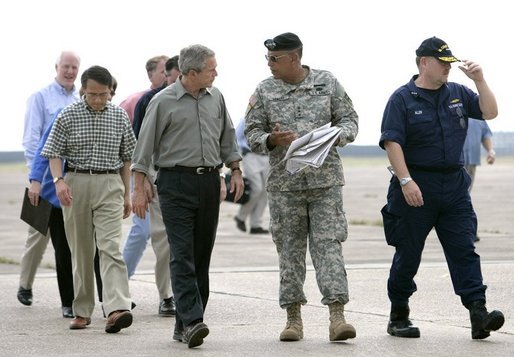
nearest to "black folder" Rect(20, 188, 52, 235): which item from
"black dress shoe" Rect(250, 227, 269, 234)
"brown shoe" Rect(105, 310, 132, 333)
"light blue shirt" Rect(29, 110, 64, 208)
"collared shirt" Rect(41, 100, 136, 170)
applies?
"light blue shirt" Rect(29, 110, 64, 208)

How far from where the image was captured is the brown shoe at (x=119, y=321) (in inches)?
369

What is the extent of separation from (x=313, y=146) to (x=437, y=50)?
3.30ft

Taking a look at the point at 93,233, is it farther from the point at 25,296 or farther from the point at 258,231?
the point at 258,231

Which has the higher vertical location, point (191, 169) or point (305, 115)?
point (305, 115)

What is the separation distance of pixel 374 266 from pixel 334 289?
17.1 feet

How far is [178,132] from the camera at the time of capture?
900 cm

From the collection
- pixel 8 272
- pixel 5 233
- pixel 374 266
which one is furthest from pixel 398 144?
pixel 5 233

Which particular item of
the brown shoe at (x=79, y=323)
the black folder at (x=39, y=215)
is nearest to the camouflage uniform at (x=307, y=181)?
the brown shoe at (x=79, y=323)

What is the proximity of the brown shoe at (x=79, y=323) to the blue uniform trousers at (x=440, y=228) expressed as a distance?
2.21m

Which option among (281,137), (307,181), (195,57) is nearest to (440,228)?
(307,181)

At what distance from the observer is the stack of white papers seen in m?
8.69

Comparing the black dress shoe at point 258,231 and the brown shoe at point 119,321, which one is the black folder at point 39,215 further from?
the black dress shoe at point 258,231

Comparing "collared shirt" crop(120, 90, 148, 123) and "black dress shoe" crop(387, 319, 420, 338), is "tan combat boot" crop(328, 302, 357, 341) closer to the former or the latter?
"black dress shoe" crop(387, 319, 420, 338)

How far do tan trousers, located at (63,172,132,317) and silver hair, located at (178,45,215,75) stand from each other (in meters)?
1.30
